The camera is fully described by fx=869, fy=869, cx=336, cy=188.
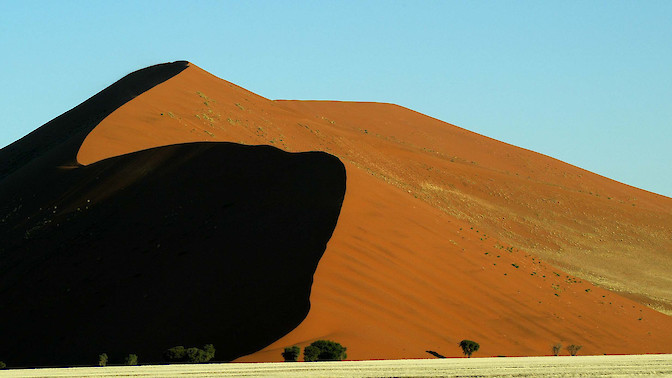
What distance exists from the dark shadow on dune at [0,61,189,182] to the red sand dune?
5668mm

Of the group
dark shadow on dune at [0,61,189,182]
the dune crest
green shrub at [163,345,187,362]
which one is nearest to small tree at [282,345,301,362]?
the dune crest

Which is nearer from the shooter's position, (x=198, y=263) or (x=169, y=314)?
(x=169, y=314)

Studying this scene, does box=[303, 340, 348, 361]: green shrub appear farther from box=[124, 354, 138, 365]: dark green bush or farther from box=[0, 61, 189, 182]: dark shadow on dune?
box=[0, 61, 189, 182]: dark shadow on dune

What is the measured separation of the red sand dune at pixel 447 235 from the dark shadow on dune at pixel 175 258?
1148 mm

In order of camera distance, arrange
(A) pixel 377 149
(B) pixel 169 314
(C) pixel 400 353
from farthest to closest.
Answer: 1. (A) pixel 377 149
2. (B) pixel 169 314
3. (C) pixel 400 353

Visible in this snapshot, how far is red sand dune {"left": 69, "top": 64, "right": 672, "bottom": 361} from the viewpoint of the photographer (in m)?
26.7

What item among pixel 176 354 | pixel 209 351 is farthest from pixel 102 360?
pixel 209 351

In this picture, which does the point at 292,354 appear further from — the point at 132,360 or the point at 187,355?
the point at 132,360

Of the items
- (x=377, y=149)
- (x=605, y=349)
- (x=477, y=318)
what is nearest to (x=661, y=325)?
(x=605, y=349)

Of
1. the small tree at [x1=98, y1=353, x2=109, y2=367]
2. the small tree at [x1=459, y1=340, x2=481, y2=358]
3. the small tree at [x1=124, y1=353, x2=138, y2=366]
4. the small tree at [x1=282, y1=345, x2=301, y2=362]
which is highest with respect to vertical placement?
the small tree at [x1=459, y1=340, x2=481, y2=358]

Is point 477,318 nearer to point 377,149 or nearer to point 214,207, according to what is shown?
point 214,207

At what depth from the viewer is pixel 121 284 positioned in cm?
2994

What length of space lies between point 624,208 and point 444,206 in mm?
23724

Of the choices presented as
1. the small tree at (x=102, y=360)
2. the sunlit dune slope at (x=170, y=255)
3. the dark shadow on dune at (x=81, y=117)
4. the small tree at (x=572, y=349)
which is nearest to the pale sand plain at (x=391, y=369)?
the small tree at (x=102, y=360)
